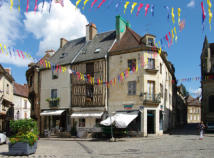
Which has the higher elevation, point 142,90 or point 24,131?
point 142,90

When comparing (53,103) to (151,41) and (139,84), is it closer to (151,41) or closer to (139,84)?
(139,84)

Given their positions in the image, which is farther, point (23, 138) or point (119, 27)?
point (119, 27)

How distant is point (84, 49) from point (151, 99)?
9.27 meters

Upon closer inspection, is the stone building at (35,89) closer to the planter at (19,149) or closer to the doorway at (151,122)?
the doorway at (151,122)

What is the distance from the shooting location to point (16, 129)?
10.7 m

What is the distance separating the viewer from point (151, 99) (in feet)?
69.4

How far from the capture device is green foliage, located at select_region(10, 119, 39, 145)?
10367 mm

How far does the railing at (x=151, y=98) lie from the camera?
2076 centimetres

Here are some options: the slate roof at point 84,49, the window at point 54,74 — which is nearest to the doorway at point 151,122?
the slate roof at point 84,49

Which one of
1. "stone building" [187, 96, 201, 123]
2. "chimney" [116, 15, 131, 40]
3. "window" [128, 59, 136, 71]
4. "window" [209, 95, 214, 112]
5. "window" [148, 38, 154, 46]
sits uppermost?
"chimney" [116, 15, 131, 40]

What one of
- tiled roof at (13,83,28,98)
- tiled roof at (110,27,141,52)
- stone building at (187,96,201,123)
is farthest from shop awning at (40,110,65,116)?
stone building at (187,96,201,123)

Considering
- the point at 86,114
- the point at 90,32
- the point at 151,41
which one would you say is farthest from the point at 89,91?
the point at 151,41

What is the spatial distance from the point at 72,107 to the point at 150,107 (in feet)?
25.3

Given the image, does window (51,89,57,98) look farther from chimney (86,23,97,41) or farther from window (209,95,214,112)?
window (209,95,214,112)
